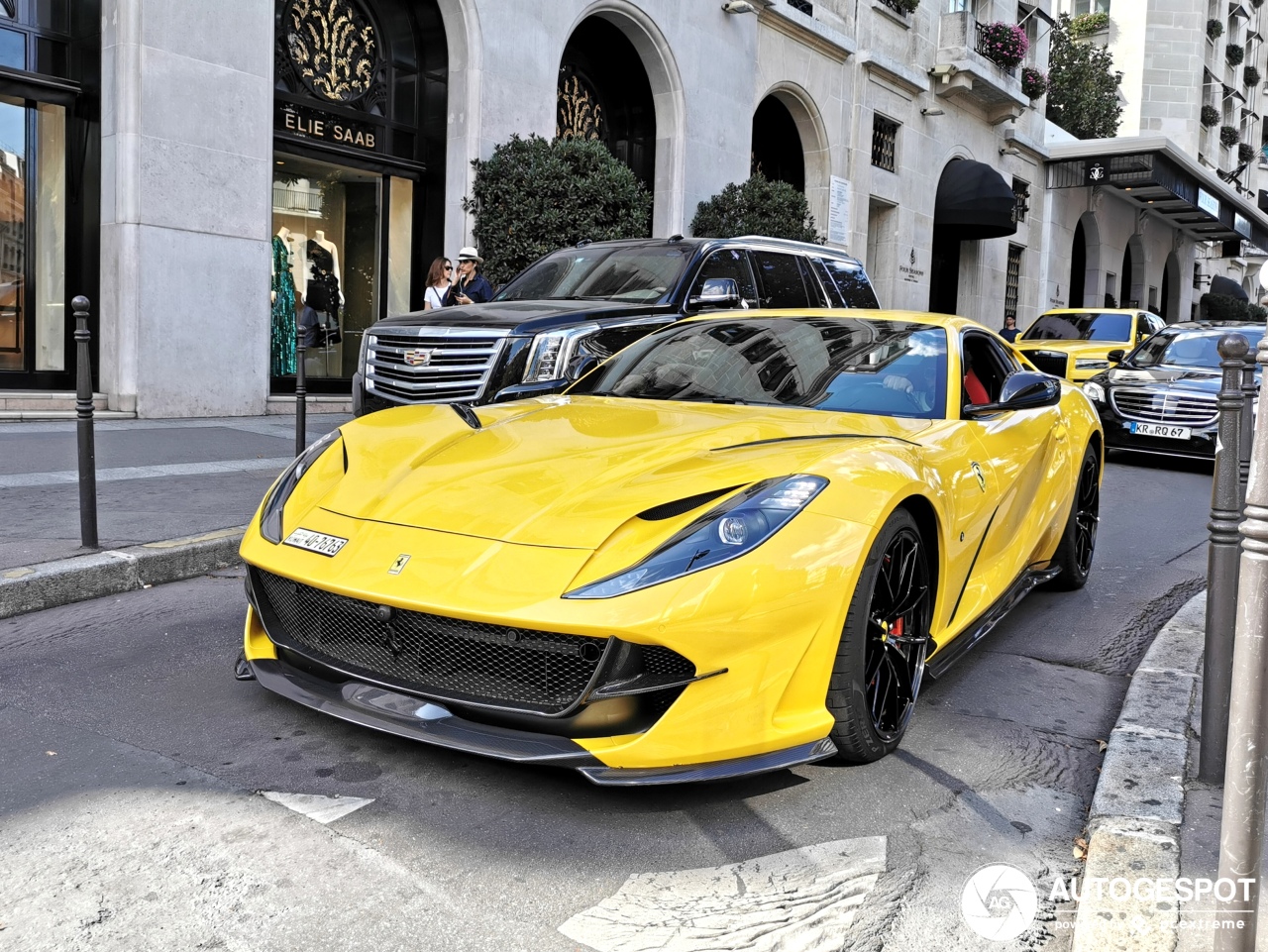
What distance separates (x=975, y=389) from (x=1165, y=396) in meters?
7.46

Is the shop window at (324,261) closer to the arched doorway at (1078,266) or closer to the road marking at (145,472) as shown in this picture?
the road marking at (145,472)

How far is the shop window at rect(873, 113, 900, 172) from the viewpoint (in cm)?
2294

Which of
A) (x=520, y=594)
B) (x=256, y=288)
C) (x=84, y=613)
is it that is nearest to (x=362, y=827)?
(x=520, y=594)

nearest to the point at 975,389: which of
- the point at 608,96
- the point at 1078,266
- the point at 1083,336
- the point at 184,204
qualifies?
the point at 184,204

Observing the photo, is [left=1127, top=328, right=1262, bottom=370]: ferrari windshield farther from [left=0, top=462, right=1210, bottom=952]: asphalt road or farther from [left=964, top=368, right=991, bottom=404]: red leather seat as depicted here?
[left=0, top=462, right=1210, bottom=952]: asphalt road

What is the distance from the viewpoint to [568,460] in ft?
10.7

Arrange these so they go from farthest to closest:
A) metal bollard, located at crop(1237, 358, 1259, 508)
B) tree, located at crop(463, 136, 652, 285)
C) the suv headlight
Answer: tree, located at crop(463, 136, 652, 285)
the suv headlight
metal bollard, located at crop(1237, 358, 1259, 508)

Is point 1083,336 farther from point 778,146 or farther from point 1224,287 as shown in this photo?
point 1224,287

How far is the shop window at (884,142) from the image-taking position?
22.9 metres

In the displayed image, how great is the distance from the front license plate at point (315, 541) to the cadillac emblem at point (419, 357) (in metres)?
4.38

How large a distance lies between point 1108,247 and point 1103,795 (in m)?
38.0

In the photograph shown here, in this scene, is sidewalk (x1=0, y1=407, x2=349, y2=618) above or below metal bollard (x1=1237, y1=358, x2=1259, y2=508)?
below
